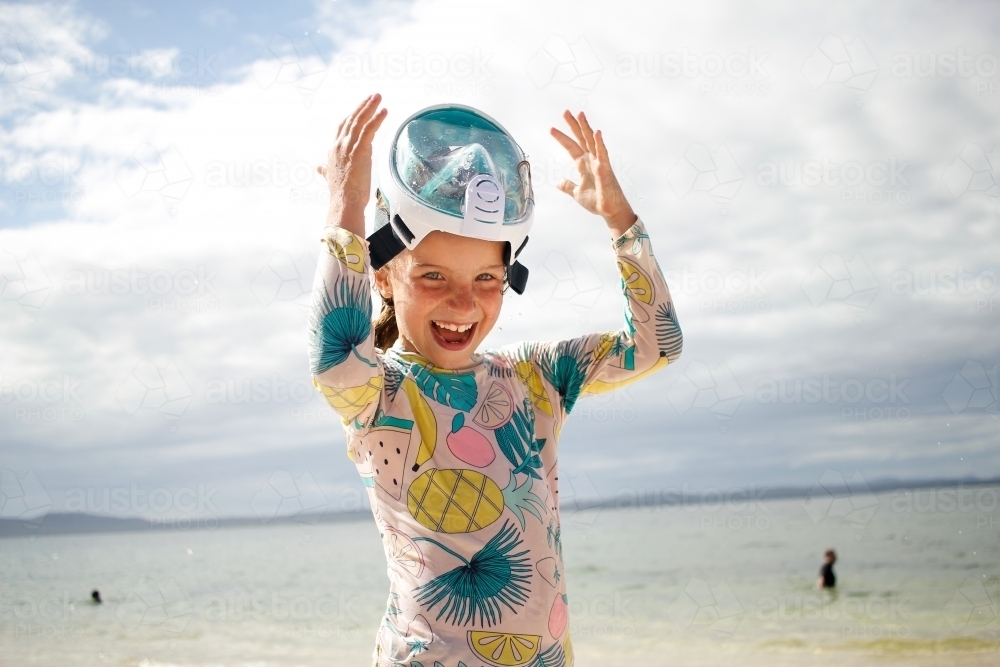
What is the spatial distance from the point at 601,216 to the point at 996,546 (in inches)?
828

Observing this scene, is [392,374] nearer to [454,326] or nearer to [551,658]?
[454,326]

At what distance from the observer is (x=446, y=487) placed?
93.5 inches

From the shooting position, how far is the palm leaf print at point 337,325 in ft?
7.27

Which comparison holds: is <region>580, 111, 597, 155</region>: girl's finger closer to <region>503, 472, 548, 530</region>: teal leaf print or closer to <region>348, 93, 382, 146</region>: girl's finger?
<region>348, 93, 382, 146</region>: girl's finger

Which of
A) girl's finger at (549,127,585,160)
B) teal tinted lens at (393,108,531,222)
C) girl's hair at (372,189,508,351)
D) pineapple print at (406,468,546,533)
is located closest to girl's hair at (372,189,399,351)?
girl's hair at (372,189,508,351)

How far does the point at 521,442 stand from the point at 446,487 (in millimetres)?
276

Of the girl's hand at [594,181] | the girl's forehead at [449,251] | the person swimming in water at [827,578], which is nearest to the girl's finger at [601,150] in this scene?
the girl's hand at [594,181]

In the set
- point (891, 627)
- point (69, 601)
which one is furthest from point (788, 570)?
point (69, 601)

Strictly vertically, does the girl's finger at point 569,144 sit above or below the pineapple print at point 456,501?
above

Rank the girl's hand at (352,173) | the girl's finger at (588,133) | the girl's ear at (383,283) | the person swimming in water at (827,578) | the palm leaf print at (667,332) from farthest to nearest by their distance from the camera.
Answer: the person swimming in water at (827,578) < the girl's finger at (588,133) < the palm leaf print at (667,332) < the girl's ear at (383,283) < the girl's hand at (352,173)

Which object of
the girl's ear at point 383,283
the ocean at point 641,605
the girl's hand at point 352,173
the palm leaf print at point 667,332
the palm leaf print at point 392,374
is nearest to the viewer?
the girl's hand at point 352,173

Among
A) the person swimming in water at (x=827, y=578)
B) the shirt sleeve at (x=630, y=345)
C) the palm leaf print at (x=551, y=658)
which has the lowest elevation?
the person swimming in water at (x=827, y=578)

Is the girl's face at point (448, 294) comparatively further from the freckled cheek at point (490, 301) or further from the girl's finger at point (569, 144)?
the girl's finger at point (569, 144)

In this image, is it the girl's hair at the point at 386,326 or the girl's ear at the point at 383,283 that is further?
the girl's hair at the point at 386,326
